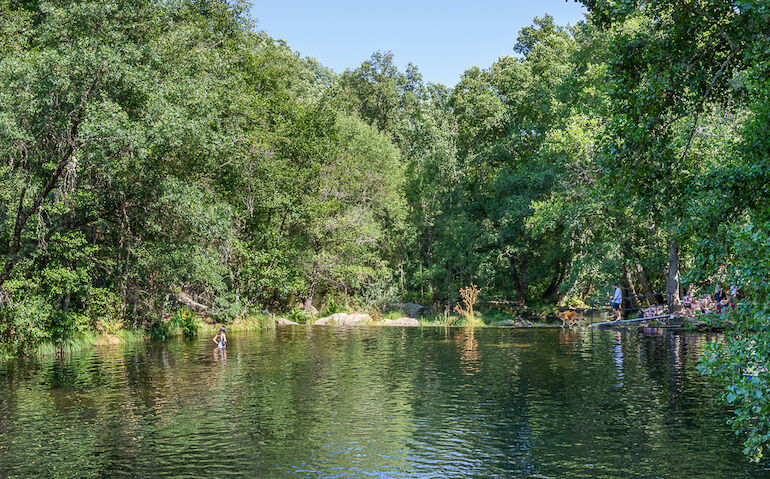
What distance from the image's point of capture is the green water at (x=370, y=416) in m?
14.2

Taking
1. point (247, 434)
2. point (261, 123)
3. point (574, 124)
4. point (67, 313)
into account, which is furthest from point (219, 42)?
point (247, 434)

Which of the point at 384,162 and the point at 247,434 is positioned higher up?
the point at 384,162

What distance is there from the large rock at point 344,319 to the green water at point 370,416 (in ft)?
71.1

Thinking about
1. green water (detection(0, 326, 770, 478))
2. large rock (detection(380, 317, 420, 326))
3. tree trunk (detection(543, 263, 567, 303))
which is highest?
tree trunk (detection(543, 263, 567, 303))

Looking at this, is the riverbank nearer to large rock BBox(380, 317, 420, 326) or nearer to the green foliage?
the green foliage

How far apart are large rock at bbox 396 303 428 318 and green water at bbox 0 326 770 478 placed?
87.3ft

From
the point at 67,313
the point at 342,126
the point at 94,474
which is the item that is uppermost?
the point at 342,126

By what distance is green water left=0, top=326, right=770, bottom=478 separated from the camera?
14.2 m

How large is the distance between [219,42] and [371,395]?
1235 inches

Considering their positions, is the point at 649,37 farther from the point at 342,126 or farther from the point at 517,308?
the point at 342,126

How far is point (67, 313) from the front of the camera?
33281 mm

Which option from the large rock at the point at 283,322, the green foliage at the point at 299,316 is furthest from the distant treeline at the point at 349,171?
the large rock at the point at 283,322

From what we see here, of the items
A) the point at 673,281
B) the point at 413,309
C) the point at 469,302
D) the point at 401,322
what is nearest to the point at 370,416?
the point at 673,281

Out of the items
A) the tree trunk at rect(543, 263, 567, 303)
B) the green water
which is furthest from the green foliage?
the green water
